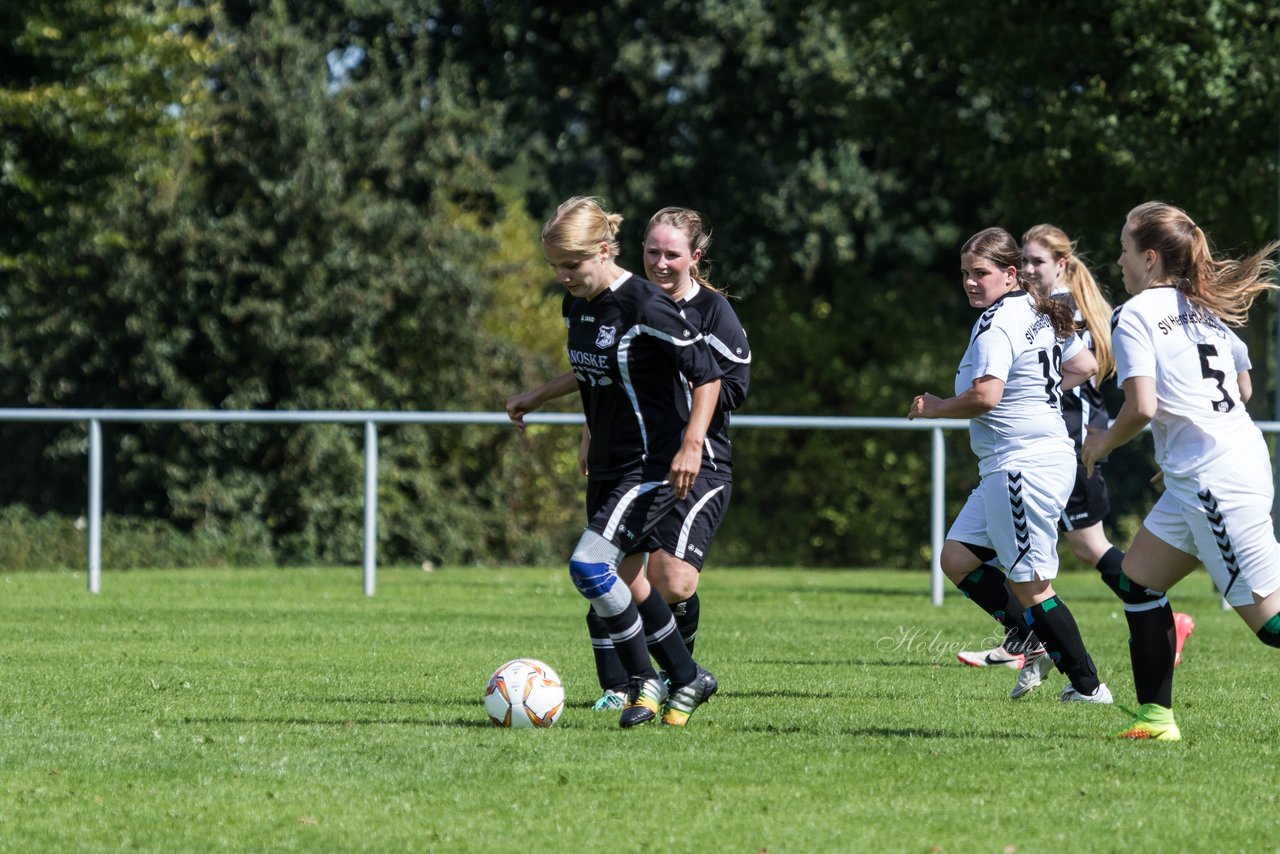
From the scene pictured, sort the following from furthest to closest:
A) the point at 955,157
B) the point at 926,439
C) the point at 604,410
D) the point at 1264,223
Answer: the point at 926,439 < the point at 955,157 < the point at 1264,223 < the point at 604,410

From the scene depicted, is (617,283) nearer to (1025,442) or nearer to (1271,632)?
(1025,442)

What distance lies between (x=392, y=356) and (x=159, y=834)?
17542 mm

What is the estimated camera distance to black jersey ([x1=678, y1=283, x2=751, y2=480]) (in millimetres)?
7199

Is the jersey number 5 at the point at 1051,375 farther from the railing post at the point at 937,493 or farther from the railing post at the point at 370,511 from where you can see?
the railing post at the point at 370,511

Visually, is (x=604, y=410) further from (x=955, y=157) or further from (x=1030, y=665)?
(x=955, y=157)

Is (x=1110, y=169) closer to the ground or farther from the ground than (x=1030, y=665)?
farther from the ground

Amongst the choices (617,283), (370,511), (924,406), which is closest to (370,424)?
(370,511)

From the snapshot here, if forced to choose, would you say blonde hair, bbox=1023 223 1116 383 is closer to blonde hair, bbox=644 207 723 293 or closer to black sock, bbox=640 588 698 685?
blonde hair, bbox=644 207 723 293

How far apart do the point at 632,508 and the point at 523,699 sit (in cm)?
85

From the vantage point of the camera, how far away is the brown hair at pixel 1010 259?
7.24 metres

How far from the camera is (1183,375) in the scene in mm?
5941

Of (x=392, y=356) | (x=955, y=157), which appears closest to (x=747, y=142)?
(x=955, y=157)

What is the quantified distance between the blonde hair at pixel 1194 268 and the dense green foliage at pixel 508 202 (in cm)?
723

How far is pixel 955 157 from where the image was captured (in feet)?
68.5
